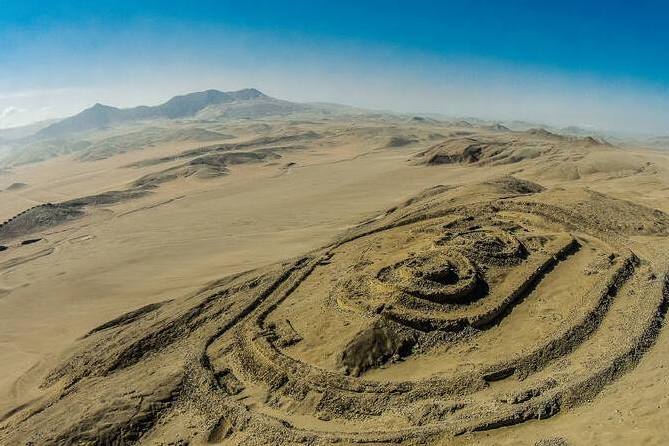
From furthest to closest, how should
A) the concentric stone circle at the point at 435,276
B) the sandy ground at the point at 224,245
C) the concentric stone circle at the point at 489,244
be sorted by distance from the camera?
1. the concentric stone circle at the point at 489,244
2. the concentric stone circle at the point at 435,276
3. the sandy ground at the point at 224,245

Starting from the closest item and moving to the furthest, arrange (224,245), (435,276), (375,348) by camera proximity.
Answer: (375,348) < (435,276) < (224,245)

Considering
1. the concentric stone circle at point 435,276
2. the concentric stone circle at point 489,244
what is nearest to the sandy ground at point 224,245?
the concentric stone circle at point 489,244

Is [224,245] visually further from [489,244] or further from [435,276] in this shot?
[489,244]

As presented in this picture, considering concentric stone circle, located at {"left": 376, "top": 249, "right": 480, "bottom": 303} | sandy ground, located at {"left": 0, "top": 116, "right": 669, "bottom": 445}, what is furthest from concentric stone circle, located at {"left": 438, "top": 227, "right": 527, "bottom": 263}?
sandy ground, located at {"left": 0, "top": 116, "right": 669, "bottom": 445}

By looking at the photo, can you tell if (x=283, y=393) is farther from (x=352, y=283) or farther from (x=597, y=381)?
(x=597, y=381)

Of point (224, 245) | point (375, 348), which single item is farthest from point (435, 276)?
point (224, 245)

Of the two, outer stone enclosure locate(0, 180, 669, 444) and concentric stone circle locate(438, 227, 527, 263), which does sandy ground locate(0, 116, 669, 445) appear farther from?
concentric stone circle locate(438, 227, 527, 263)

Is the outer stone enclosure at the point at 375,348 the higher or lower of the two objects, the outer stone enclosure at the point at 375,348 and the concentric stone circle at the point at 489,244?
the lower

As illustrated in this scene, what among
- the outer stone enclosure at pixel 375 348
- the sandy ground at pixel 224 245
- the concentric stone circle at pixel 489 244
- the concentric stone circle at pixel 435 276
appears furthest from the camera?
the concentric stone circle at pixel 489 244

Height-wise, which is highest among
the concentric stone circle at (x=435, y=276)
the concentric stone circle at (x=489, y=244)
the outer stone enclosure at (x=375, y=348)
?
the concentric stone circle at (x=489, y=244)

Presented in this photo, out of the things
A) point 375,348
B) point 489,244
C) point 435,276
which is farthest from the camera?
point 489,244

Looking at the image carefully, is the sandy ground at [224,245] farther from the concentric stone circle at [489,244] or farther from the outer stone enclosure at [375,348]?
the concentric stone circle at [489,244]
